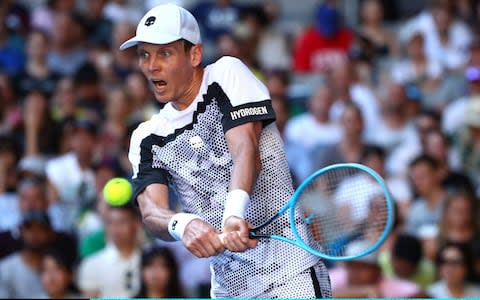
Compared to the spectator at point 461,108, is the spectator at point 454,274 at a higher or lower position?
lower

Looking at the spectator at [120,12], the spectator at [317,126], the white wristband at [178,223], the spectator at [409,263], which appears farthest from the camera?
the spectator at [120,12]

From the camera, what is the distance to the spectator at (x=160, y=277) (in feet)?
29.7

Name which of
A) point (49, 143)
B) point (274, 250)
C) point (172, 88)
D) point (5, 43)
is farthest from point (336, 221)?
point (5, 43)

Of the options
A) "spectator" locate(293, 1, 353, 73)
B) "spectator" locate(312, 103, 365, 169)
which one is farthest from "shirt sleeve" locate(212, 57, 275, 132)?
"spectator" locate(293, 1, 353, 73)

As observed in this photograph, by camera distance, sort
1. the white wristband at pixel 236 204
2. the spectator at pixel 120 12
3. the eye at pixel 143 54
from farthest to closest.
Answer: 1. the spectator at pixel 120 12
2. the eye at pixel 143 54
3. the white wristband at pixel 236 204

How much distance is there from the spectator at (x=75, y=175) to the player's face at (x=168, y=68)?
4.96 metres

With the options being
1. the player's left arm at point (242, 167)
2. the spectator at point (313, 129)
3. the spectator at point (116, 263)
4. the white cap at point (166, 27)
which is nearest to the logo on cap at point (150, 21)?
the white cap at point (166, 27)

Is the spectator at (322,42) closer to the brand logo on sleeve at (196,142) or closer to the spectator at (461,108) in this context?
the spectator at (461,108)

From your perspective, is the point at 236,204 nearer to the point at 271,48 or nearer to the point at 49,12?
the point at 271,48

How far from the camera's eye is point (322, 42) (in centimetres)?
1268

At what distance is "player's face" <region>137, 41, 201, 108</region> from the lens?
585 cm

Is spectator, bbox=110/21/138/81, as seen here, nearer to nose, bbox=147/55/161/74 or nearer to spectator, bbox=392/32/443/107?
spectator, bbox=392/32/443/107

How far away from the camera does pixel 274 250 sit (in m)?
5.88

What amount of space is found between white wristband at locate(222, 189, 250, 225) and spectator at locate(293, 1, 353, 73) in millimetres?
7142
